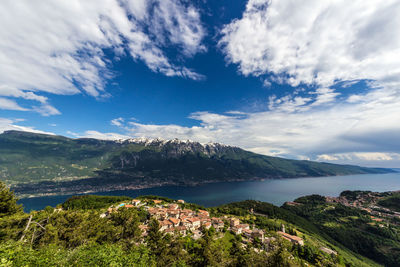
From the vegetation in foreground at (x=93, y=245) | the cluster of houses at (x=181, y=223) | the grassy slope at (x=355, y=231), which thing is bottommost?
the grassy slope at (x=355, y=231)

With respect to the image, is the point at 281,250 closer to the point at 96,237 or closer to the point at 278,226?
the point at 96,237

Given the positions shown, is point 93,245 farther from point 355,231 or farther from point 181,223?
point 355,231

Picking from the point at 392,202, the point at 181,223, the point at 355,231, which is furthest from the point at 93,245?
the point at 392,202

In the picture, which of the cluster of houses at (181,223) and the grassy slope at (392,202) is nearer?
the cluster of houses at (181,223)

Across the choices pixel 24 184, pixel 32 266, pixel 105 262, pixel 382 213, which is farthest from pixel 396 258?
pixel 24 184

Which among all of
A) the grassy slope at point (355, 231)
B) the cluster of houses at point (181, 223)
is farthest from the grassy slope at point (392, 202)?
the cluster of houses at point (181, 223)

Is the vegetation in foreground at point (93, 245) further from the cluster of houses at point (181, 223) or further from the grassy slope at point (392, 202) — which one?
the grassy slope at point (392, 202)

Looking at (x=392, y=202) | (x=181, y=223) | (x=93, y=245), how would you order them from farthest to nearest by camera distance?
1. (x=392, y=202)
2. (x=181, y=223)
3. (x=93, y=245)

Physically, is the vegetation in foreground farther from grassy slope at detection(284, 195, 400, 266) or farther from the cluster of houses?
grassy slope at detection(284, 195, 400, 266)

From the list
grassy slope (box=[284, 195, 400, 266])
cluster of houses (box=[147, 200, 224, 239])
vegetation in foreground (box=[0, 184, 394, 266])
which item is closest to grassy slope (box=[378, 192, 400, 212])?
grassy slope (box=[284, 195, 400, 266])

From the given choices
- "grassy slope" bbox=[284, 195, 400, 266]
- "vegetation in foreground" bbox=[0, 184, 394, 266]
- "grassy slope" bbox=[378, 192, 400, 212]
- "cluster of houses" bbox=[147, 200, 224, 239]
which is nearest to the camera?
"vegetation in foreground" bbox=[0, 184, 394, 266]

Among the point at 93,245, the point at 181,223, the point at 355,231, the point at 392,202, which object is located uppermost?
the point at 93,245

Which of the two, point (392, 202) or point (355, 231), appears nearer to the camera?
point (355, 231)
